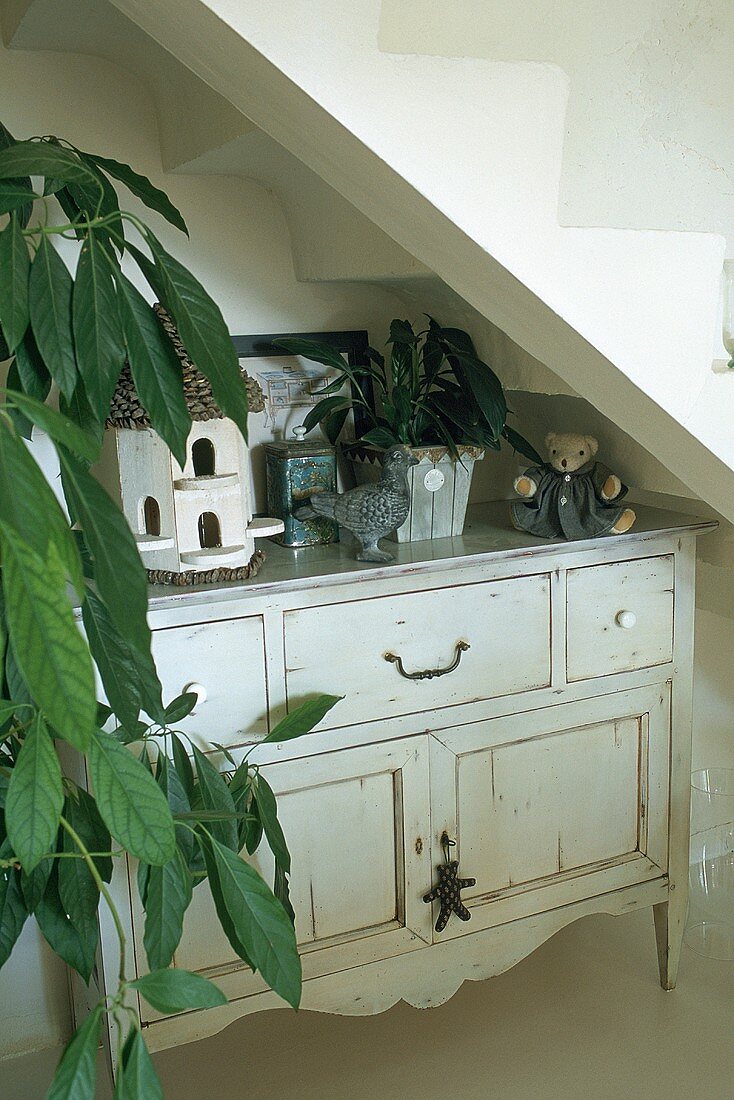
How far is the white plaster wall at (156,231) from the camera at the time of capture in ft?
5.47

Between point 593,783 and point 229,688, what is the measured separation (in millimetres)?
694

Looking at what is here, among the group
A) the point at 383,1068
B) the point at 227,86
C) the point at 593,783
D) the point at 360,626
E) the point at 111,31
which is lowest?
the point at 383,1068

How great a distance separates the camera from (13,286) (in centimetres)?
94

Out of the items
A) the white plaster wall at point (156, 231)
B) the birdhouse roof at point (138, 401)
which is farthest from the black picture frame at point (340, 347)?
the birdhouse roof at point (138, 401)

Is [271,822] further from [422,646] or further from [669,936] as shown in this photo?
[669,936]

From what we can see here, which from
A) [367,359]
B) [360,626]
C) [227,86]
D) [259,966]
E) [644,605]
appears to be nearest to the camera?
[259,966]

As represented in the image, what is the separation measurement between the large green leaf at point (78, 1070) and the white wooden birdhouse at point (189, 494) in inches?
31.8

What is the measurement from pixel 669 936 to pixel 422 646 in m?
0.82

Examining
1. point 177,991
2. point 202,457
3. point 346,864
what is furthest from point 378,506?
point 177,991

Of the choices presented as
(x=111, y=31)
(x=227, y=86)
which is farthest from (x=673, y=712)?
(x=111, y=31)

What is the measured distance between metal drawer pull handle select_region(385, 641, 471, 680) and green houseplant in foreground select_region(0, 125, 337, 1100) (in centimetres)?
37

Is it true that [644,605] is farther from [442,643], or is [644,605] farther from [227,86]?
[227,86]

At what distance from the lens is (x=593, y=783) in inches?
71.7

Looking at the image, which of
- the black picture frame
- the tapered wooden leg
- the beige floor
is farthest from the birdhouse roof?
the tapered wooden leg
